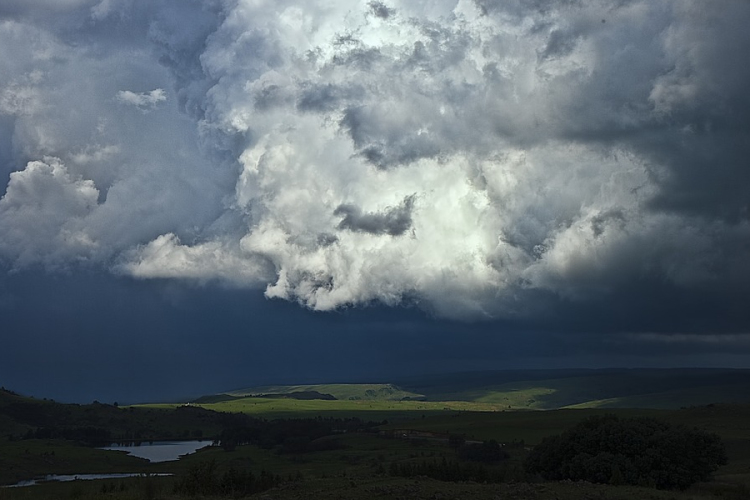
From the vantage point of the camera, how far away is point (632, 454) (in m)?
58.4

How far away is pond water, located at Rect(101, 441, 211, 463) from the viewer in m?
151

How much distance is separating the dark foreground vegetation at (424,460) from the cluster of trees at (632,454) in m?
0.09

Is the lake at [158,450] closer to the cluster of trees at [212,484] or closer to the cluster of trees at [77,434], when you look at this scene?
the cluster of trees at [77,434]

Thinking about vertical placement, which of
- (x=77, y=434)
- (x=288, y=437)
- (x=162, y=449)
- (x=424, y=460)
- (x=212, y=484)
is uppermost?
(x=212, y=484)

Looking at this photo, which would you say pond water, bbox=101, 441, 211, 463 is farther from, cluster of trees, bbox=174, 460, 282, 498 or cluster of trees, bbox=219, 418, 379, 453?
cluster of trees, bbox=174, 460, 282, 498

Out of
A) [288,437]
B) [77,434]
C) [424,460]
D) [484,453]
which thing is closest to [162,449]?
[77,434]

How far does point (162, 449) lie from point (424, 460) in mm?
96421

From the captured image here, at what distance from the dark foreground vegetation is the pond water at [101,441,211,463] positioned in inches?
230

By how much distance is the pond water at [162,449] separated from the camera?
495 feet

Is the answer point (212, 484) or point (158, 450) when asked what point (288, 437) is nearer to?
point (158, 450)

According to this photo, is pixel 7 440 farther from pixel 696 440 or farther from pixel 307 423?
pixel 696 440

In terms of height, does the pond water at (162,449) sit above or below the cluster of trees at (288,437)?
below

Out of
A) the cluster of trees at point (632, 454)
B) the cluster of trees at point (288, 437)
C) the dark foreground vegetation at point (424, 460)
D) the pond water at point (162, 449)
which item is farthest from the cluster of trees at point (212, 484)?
the pond water at point (162, 449)

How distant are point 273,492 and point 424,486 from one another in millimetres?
10124
